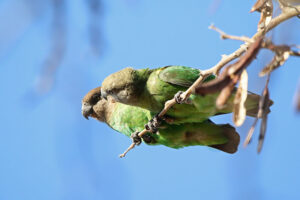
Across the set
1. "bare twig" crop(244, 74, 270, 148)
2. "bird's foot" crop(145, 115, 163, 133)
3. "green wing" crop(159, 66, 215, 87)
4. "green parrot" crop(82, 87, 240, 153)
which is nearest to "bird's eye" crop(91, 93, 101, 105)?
"green parrot" crop(82, 87, 240, 153)

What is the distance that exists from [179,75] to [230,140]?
118 centimetres

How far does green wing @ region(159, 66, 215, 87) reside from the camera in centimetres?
377

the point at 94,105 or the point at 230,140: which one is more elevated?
the point at 94,105

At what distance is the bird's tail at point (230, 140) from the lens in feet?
14.1

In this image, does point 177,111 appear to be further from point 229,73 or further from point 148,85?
point 229,73

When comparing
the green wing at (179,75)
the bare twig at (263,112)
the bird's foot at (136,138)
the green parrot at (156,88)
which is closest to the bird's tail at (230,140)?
the green parrot at (156,88)

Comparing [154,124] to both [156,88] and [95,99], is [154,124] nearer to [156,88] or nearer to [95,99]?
[156,88]

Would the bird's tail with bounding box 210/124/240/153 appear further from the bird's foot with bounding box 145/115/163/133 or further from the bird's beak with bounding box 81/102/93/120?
the bird's beak with bounding box 81/102/93/120

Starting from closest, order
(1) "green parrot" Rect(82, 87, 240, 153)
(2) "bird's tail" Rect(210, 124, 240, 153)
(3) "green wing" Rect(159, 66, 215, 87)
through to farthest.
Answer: (3) "green wing" Rect(159, 66, 215, 87)
(1) "green parrot" Rect(82, 87, 240, 153)
(2) "bird's tail" Rect(210, 124, 240, 153)

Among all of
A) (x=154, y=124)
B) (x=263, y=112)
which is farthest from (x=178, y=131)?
(x=263, y=112)

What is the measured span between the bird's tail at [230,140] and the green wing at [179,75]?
0.82 m

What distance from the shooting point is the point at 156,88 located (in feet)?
12.6

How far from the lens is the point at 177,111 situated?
12.3 ft

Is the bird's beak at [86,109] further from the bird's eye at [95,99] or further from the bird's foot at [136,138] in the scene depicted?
the bird's foot at [136,138]
